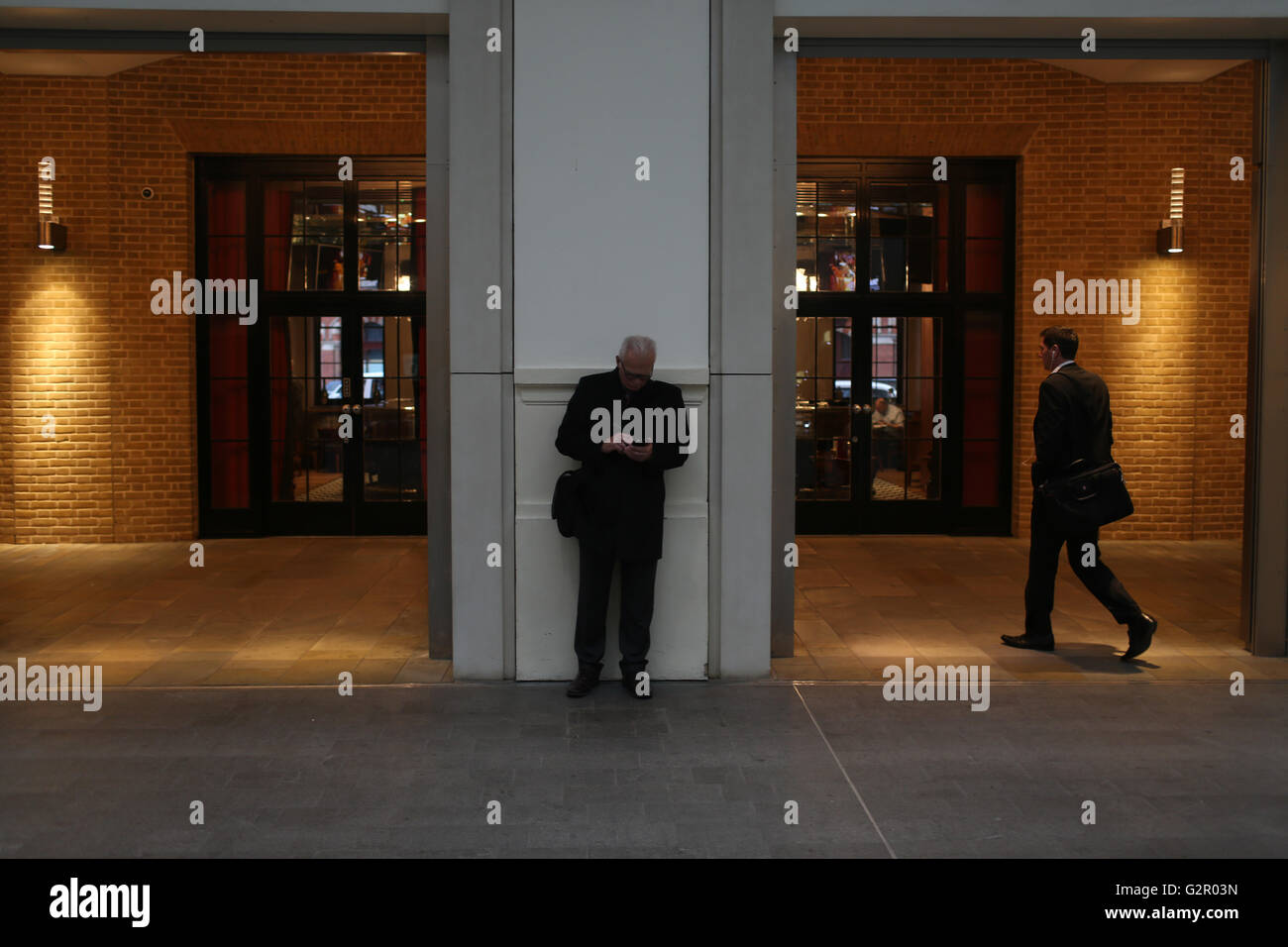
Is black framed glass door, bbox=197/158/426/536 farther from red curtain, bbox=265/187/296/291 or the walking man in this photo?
the walking man

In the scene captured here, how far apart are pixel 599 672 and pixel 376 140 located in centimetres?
683

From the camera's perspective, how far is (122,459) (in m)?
11.3

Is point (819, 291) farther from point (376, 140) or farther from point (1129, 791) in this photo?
point (1129, 791)

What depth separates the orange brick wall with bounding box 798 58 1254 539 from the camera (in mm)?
11320

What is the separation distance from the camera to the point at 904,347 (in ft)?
39.3

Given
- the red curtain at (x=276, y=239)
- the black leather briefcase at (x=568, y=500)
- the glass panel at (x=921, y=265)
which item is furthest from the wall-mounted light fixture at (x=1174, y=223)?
the red curtain at (x=276, y=239)

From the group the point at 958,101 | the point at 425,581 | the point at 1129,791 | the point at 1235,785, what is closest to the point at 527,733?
the point at 1129,791

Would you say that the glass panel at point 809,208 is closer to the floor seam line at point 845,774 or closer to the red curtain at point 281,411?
the red curtain at point 281,411

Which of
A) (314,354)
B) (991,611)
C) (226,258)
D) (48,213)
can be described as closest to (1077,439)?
(991,611)

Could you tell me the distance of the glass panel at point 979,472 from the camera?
11938 millimetres

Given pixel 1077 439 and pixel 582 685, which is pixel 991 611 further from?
pixel 582 685

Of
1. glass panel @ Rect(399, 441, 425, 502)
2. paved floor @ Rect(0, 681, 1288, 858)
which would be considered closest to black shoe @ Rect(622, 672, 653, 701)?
paved floor @ Rect(0, 681, 1288, 858)

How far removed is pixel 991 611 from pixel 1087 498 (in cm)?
177

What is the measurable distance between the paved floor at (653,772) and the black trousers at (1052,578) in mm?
560
